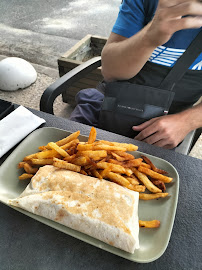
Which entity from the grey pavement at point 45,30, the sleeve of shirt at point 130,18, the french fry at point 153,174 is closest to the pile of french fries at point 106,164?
the french fry at point 153,174

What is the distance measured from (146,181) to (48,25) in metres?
5.97

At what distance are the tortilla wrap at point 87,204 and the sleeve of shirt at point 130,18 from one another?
94 centimetres

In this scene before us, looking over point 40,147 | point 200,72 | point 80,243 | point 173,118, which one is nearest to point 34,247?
point 80,243

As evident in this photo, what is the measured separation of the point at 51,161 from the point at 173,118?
31.6 inches

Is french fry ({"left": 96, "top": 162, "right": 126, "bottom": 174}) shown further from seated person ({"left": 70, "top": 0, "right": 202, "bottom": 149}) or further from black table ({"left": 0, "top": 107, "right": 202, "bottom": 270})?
seated person ({"left": 70, "top": 0, "right": 202, "bottom": 149})

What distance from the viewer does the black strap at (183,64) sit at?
1.25 metres

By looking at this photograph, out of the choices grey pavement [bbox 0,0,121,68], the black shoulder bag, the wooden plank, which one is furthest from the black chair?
grey pavement [bbox 0,0,121,68]

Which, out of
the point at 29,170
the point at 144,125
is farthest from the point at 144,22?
the point at 29,170

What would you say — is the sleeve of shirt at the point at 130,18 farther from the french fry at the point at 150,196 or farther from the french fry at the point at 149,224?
the french fry at the point at 149,224

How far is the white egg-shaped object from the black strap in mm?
2422

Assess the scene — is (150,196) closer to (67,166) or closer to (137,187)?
(137,187)

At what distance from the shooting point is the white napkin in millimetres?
1188

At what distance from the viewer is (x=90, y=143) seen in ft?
3.52

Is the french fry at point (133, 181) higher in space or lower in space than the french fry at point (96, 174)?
lower
